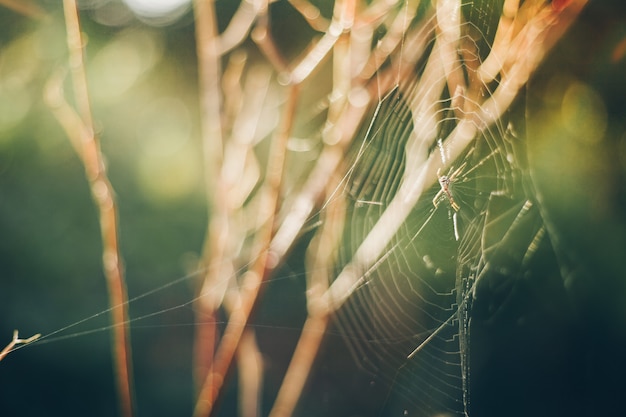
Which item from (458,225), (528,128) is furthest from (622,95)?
(458,225)

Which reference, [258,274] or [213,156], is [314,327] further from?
[213,156]

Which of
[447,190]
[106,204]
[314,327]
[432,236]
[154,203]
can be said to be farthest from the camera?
[154,203]

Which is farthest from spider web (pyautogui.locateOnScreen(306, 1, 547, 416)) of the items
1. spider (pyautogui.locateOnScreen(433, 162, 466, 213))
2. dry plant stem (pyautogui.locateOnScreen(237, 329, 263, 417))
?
dry plant stem (pyautogui.locateOnScreen(237, 329, 263, 417))

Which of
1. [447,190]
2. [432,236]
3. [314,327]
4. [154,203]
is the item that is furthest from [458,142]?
[154,203]

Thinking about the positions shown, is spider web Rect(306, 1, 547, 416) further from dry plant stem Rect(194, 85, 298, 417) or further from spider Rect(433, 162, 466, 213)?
dry plant stem Rect(194, 85, 298, 417)

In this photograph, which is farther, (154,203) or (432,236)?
(154,203)

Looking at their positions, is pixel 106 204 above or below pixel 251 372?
above

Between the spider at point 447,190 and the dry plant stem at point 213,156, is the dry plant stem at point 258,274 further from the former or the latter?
the spider at point 447,190

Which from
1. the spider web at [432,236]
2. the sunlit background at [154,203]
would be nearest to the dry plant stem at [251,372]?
the spider web at [432,236]

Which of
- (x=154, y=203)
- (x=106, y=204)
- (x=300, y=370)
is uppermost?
(x=154, y=203)
